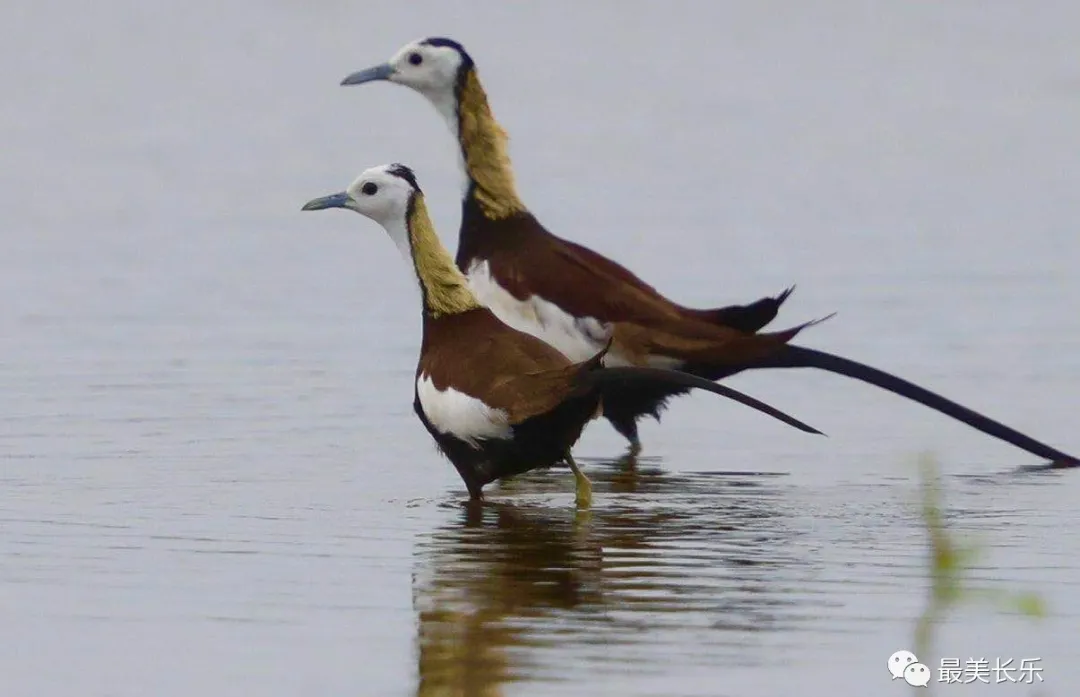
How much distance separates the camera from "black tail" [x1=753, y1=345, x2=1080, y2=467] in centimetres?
1120

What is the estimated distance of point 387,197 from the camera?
1091 cm

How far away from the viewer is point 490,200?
39.0 feet

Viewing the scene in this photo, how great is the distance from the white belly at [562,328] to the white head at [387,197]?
1.98 ft

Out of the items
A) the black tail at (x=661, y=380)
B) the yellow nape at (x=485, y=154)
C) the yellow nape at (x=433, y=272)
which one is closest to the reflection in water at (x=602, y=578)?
the black tail at (x=661, y=380)

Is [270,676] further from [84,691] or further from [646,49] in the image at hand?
[646,49]

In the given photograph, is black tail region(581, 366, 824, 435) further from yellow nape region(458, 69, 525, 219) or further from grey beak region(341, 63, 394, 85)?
grey beak region(341, 63, 394, 85)

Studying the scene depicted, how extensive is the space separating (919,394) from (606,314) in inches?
54.9

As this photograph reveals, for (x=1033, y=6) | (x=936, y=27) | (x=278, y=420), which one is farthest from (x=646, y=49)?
(x=278, y=420)

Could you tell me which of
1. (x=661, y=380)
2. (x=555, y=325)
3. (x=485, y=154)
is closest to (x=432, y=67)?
(x=485, y=154)

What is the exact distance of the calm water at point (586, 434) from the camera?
8.12 metres

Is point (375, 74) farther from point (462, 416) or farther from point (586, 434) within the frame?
point (462, 416)

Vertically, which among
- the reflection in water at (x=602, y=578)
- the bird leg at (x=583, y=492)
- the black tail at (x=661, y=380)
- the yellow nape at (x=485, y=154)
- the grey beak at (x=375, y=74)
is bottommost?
the reflection in water at (x=602, y=578)

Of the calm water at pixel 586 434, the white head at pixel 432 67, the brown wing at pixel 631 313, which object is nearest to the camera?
the calm water at pixel 586 434

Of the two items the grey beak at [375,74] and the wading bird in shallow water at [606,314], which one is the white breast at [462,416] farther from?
the grey beak at [375,74]
